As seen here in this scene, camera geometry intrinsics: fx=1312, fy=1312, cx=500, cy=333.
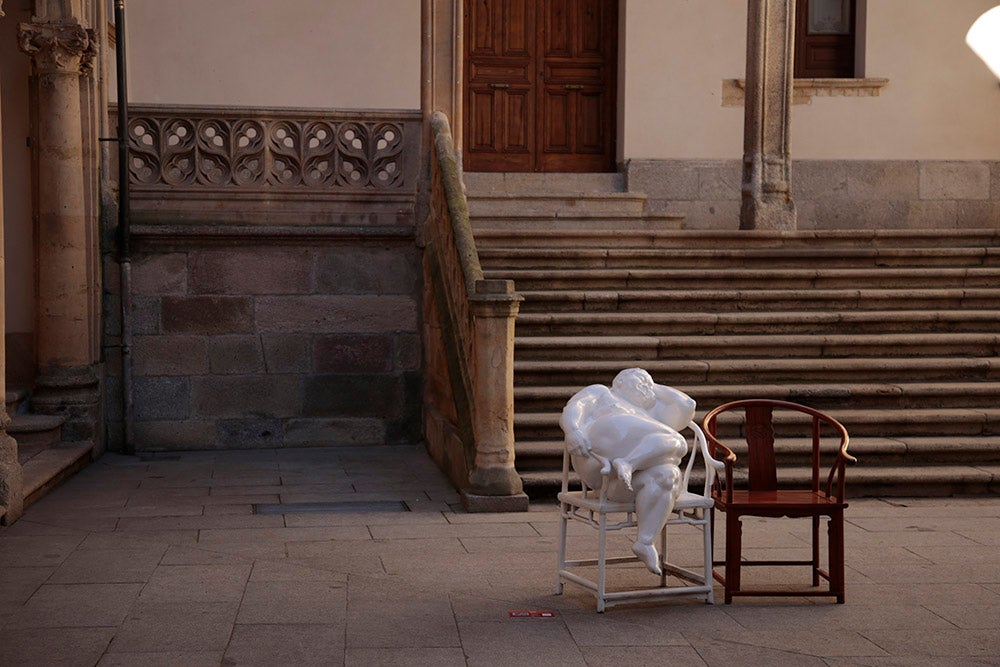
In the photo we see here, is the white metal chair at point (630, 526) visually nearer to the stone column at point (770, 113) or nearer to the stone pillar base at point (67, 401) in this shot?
the stone pillar base at point (67, 401)

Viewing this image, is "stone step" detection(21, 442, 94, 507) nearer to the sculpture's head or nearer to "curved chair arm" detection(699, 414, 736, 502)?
the sculpture's head

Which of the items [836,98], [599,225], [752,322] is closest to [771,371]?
[752,322]

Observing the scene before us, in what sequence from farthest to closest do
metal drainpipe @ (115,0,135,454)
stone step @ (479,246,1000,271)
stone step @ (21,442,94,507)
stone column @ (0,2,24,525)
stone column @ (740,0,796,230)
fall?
stone column @ (740,0,796,230) < stone step @ (479,246,1000,271) < metal drainpipe @ (115,0,135,454) < stone step @ (21,442,94,507) < stone column @ (0,2,24,525)

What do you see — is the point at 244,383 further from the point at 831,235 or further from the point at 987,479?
the point at 987,479

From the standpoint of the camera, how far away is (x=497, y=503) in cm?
768

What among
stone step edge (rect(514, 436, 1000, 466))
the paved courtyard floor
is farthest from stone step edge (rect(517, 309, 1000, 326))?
the paved courtyard floor

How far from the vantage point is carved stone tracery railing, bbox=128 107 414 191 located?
1014 centimetres

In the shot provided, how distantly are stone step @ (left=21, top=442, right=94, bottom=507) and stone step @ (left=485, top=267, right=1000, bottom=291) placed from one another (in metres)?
3.21

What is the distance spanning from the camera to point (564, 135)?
13.3 m

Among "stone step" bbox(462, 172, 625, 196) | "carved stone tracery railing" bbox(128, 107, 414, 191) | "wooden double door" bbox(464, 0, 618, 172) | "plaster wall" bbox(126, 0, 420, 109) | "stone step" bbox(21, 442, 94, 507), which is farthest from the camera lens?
"wooden double door" bbox(464, 0, 618, 172)

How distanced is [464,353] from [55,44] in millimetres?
3699

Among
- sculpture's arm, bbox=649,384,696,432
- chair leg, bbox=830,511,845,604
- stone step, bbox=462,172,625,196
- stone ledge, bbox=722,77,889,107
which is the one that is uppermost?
stone ledge, bbox=722,77,889,107

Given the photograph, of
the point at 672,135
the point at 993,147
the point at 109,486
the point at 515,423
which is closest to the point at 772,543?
the point at 515,423

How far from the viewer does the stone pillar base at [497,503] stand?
25.2 ft
